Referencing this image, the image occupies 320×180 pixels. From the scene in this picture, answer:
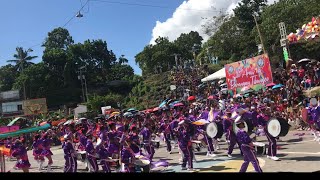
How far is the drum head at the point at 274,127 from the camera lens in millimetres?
12406

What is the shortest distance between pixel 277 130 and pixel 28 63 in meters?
68.3

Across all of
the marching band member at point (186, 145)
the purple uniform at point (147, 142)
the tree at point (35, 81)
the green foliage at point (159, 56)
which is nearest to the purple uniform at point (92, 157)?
the purple uniform at point (147, 142)

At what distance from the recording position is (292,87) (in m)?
24.0

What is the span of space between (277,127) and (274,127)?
0.11 m

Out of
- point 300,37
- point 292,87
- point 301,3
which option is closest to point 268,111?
point 292,87

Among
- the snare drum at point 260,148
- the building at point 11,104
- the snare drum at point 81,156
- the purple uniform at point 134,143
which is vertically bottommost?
the snare drum at point 260,148

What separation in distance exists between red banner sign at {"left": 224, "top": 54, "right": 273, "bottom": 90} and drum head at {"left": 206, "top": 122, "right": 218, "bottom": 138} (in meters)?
10.5

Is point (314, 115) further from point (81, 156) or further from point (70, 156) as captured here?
point (70, 156)

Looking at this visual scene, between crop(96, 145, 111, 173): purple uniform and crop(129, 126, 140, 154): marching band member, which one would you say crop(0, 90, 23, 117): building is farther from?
crop(96, 145, 111, 173): purple uniform

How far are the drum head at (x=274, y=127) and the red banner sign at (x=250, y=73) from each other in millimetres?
12272

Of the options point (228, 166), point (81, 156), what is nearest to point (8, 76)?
point (81, 156)

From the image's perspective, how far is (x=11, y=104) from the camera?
207 ft

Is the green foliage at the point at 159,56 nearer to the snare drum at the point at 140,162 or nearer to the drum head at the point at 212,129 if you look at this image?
the drum head at the point at 212,129
